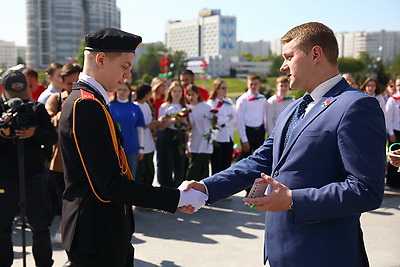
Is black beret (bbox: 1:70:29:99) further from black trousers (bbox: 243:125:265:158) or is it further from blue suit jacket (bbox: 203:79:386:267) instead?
black trousers (bbox: 243:125:265:158)

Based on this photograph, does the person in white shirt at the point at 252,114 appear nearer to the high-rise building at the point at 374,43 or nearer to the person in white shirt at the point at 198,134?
the person in white shirt at the point at 198,134

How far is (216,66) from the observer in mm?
138250

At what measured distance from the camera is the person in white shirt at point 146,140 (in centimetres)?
728

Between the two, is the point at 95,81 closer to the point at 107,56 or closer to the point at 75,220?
the point at 107,56

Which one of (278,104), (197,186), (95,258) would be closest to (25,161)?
(95,258)

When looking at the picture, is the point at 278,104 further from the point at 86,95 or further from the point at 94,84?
the point at 86,95

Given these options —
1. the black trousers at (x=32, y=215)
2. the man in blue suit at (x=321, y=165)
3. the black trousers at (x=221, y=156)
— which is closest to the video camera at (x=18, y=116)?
the black trousers at (x=32, y=215)

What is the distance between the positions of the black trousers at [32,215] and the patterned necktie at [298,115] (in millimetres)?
2668

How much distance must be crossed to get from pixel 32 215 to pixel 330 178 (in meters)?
2.98

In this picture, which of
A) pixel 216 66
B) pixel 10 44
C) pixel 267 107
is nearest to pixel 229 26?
pixel 216 66

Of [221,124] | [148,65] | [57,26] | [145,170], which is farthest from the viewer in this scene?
[57,26]

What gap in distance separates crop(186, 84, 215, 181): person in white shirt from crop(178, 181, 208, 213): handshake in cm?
464

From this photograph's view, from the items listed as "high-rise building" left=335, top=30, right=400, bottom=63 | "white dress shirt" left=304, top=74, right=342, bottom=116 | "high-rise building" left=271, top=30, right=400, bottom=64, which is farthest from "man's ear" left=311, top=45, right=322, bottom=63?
"high-rise building" left=335, top=30, right=400, bottom=63

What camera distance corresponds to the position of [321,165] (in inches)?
85.2
